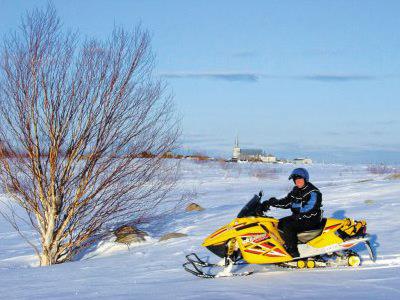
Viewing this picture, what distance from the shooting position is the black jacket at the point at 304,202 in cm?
724

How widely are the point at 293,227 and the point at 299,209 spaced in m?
0.26

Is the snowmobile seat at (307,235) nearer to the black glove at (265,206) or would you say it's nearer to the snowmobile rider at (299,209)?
the snowmobile rider at (299,209)

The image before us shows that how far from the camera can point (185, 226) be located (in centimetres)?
1378

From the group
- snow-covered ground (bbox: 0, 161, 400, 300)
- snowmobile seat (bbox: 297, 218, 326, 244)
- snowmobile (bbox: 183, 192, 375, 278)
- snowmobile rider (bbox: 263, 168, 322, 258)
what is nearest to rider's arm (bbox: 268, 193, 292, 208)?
snowmobile rider (bbox: 263, 168, 322, 258)

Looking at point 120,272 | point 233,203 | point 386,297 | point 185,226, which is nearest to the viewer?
point 386,297

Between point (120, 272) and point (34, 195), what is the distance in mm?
3952

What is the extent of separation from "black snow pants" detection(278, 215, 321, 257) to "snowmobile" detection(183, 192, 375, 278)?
2.2 inches

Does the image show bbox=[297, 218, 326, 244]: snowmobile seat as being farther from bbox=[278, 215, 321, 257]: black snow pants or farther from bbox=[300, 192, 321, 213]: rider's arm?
bbox=[300, 192, 321, 213]: rider's arm

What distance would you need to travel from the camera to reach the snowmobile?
6.98 metres

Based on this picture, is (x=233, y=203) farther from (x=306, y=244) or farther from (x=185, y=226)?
(x=306, y=244)

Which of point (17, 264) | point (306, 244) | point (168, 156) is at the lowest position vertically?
Result: point (17, 264)

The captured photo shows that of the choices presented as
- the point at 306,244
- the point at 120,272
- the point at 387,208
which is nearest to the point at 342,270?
the point at 306,244

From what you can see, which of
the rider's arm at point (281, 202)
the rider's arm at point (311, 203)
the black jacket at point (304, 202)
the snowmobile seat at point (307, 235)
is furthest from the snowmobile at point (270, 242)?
the rider's arm at point (311, 203)

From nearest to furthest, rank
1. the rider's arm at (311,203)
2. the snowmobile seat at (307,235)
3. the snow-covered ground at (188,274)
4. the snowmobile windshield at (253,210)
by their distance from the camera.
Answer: the snow-covered ground at (188,274), the snowmobile windshield at (253,210), the rider's arm at (311,203), the snowmobile seat at (307,235)
